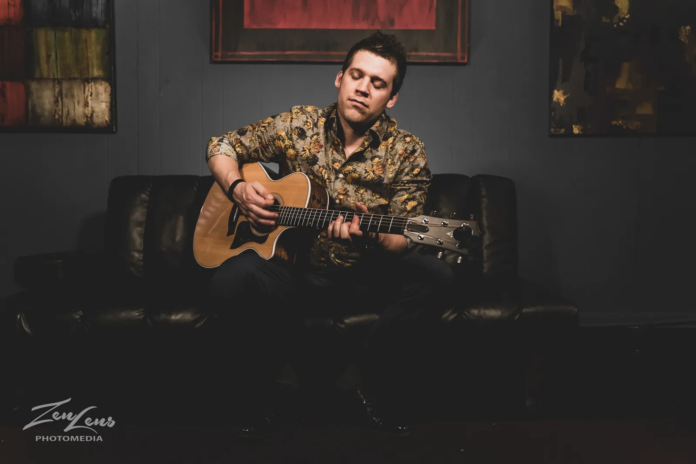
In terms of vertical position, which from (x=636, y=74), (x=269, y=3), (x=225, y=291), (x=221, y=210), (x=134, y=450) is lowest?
(x=134, y=450)

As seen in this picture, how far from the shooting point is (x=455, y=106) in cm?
273

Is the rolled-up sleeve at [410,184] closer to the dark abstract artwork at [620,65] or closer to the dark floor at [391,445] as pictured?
the dark floor at [391,445]

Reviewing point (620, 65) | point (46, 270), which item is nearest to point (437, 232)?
point (46, 270)

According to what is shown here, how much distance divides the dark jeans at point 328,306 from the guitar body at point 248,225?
7 cm

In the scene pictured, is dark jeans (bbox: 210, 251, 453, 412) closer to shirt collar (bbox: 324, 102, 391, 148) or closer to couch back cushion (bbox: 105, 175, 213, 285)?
shirt collar (bbox: 324, 102, 391, 148)

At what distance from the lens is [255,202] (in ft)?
5.69

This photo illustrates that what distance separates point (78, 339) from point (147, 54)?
1.56m

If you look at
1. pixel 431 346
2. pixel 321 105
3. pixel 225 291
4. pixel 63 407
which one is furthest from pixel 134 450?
pixel 321 105

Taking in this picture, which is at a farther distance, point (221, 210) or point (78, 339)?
point (221, 210)

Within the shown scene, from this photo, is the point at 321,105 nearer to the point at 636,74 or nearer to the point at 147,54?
the point at 147,54

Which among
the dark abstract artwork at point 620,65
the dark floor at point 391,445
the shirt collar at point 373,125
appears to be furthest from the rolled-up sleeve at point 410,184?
the dark abstract artwork at point 620,65

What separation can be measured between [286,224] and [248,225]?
0.18 metres

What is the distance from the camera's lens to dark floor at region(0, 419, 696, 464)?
1.55 metres

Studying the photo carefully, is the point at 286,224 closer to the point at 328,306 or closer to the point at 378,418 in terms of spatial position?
the point at 328,306
